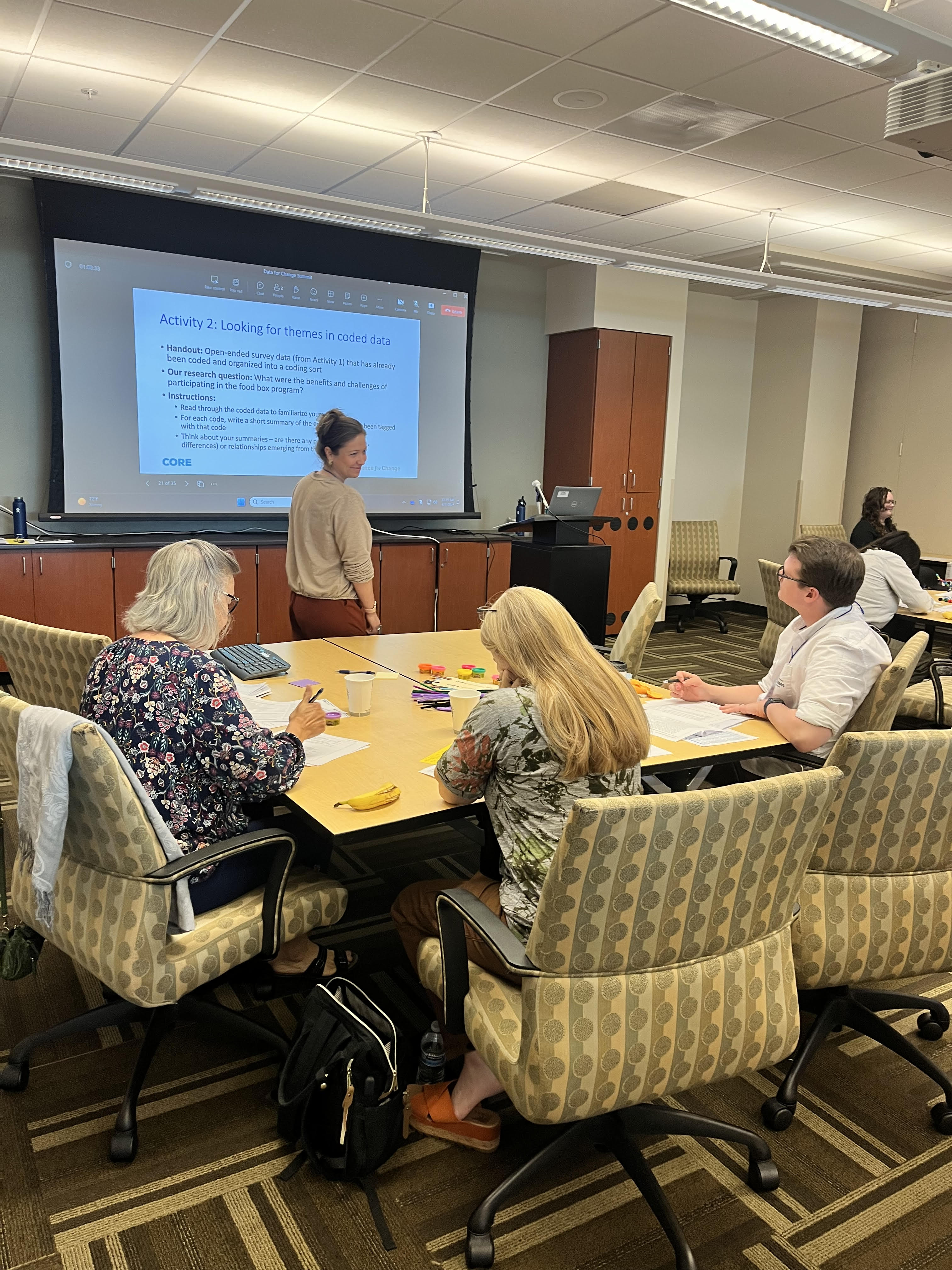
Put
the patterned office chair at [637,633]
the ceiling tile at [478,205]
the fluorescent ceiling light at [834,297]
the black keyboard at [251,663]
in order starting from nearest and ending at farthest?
the black keyboard at [251,663], the patterned office chair at [637,633], the ceiling tile at [478,205], the fluorescent ceiling light at [834,297]

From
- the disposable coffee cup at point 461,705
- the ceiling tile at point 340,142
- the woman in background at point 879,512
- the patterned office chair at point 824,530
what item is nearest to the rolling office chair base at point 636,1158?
the disposable coffee cup at point 461,705

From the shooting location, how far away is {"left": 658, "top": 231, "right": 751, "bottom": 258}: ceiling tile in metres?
6.49

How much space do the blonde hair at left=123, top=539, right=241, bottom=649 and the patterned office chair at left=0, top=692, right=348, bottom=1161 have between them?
0.36 meters

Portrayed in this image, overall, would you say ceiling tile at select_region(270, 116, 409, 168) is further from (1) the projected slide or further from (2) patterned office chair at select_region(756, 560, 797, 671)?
(2) patterned office chair at select_region(756, 560, 797, 671)

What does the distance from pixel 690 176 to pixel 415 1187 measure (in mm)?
5076

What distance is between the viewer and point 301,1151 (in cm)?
192

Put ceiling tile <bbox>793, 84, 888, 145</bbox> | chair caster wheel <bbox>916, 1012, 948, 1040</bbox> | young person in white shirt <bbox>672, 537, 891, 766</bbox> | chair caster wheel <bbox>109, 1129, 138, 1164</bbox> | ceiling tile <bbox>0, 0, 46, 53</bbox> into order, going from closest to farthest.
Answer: chair caster wheel <bbox>109, 1129, 138, 1164</bbox> → chair caster wheel <bbox>916, 1012, 948, 1040</bbox> → young person in white shirt <bbox>672, 537, 891, 766</bbox> → ceiling tile <bbox>0, 0, 46, 53</bbox> → ceiling tile <bbox>793, 84, 888, 145</bbox>

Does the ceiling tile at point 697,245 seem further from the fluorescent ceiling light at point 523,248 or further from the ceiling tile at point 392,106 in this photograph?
the ceiling tile at point 392,106

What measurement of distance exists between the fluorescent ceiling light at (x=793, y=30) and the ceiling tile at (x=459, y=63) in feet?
3.65

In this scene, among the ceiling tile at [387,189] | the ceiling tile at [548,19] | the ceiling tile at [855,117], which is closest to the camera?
the ceiling tile at [548,19]

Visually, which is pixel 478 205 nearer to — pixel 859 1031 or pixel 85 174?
pixel 85 174

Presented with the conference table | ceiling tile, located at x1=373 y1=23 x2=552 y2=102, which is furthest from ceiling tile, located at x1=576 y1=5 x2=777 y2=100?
the conference table

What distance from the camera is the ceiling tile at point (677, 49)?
337 centimetres

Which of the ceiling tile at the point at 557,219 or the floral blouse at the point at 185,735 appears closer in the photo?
the floral blouse at the point at 185,735
